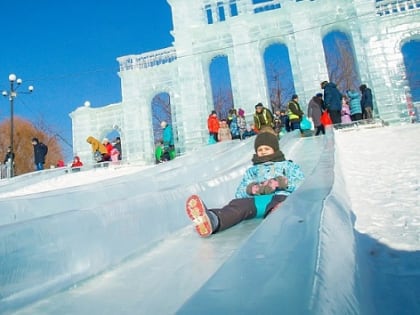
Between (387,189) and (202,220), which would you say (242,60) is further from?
(202,220)

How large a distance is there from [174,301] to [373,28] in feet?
46.0

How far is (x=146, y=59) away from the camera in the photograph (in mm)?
16125

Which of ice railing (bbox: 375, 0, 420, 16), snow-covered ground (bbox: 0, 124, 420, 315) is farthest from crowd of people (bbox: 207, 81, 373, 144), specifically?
ice railing (bbox: 375, 0, 420, 16)

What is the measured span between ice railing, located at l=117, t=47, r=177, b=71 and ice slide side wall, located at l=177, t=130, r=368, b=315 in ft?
50.8

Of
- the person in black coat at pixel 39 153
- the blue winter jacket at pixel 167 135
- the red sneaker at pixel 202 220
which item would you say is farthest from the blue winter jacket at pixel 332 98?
the person in black coat at pixel 39 153

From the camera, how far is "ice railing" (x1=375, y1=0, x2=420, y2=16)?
41.4 ft

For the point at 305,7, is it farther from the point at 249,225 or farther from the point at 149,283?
the point at 149,283

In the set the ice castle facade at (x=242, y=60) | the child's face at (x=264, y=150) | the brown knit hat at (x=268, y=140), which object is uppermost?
the ice castle facade at (x=242, y=60)

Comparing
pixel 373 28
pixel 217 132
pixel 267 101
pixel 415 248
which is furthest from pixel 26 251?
pixel 373 28

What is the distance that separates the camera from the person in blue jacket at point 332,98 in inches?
375

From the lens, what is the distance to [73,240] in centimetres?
200

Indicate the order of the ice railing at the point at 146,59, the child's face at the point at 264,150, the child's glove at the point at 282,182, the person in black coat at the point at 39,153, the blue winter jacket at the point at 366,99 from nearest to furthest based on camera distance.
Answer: the child's glove at the point at 282,182
the child's face at the point at 264,150
the blue winter jacket at the point at 366,99
the person in black coat at the point at 39,153
the ice railing at the point at 146,59

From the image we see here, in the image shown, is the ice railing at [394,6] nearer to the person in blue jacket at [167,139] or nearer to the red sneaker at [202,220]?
the person in blue jacket at [167,139]

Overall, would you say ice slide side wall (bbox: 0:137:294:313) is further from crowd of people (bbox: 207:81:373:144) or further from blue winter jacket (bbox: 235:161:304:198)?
crowd of people (bbox: 207:81:373:144)
